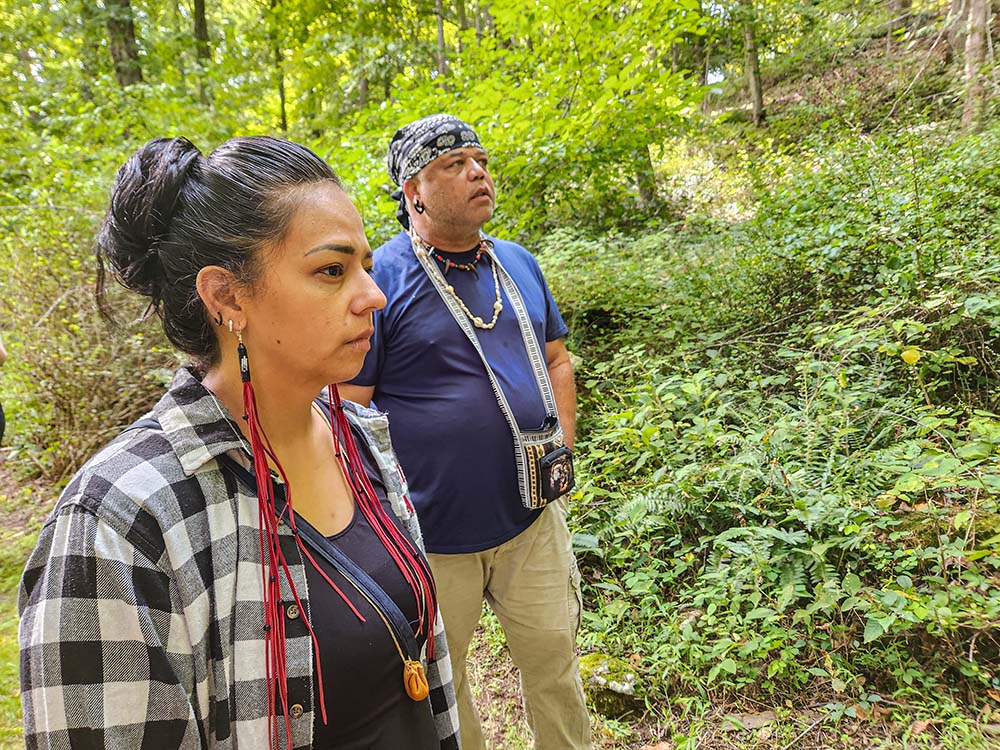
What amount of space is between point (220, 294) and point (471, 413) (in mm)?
976

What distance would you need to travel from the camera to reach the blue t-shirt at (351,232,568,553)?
196cm

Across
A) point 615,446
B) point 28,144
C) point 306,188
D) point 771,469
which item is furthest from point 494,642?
point 28,144

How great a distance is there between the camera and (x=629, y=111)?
5.46 meters

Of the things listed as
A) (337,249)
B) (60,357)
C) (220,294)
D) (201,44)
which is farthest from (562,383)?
(201,44)

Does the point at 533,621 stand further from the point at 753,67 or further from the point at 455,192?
the point at 753,67

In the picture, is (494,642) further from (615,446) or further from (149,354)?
(149,354)

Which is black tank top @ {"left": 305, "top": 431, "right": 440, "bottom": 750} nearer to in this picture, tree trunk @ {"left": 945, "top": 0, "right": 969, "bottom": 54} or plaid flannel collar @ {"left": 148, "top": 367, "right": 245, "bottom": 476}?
plaid flannel collar @ {"left": 148, "top": 367, "right": 245, "bottom": 476}

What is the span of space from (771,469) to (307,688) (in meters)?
2.55

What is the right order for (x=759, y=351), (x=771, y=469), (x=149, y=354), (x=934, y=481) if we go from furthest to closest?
1. (x=149, y=354)
2. (x=759, y=351)
3. (x=771, y=469)
4. (x=934, y=481)

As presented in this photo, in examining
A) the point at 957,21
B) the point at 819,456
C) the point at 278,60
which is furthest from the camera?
the point at 278,60

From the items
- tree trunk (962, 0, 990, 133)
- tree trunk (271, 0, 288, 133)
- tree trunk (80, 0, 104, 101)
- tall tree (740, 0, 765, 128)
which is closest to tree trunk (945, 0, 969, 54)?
tree trunk (962, 0, 990, 133)

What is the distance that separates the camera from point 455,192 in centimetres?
216

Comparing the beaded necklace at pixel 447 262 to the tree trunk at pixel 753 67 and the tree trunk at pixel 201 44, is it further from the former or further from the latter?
the tree trunk at pixel 753 67

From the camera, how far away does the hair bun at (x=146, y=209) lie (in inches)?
43.9
